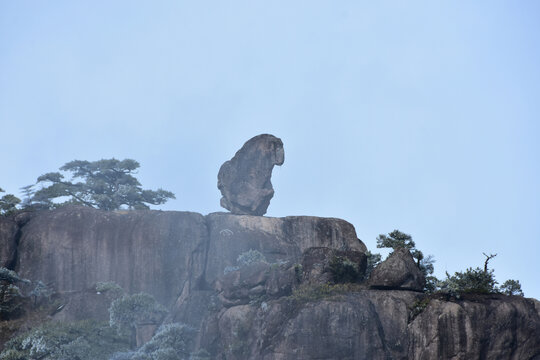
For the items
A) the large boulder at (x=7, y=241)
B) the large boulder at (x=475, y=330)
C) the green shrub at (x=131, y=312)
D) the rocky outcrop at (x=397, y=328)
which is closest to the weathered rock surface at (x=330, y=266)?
the rocky outcrop at (x=397, y=328)

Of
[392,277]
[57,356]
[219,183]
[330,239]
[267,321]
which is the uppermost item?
[219,183]

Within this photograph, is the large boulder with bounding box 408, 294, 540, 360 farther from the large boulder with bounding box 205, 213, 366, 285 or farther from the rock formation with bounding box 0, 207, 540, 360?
the large boulder with bounding box 205, 213, 366, 285

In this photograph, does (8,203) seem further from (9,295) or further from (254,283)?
(254,283)

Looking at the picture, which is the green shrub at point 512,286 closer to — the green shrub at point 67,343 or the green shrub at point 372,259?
the green shrub at point 372,259

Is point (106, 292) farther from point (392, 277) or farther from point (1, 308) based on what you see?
point (392, 277)

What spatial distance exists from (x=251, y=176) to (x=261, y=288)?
18.4m

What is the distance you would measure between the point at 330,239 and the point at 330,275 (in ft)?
46.5

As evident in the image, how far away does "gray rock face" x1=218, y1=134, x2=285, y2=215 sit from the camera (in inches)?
2557

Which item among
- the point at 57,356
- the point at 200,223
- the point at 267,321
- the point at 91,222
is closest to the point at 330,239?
the point at 200,223

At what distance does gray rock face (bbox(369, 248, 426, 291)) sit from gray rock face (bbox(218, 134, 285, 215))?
20.9 m

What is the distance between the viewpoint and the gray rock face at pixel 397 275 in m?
45.8

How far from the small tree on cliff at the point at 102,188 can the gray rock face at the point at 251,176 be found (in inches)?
452

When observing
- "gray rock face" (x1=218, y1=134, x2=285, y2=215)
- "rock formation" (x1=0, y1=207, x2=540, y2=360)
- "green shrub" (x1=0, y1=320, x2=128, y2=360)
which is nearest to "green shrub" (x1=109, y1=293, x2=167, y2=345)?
"green shrub" (x1=0, y1=320, x2=128, y2=360)

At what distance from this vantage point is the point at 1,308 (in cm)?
5328
